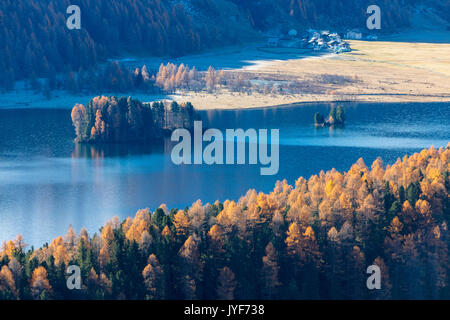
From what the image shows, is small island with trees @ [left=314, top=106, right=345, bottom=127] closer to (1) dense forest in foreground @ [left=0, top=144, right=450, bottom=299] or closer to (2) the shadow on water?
(2) the shadow on water

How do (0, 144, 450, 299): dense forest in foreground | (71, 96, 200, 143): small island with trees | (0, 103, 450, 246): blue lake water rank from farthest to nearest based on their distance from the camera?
(71, 96, 200, 143): small island with trees < (0, 103, 450, 246): blue lake water < (0, 144, 450, 299): dense forest in foreground

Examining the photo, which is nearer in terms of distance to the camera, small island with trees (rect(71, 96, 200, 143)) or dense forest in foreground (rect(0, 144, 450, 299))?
dense forest in foreground (rect(0, 144, 450, 299))

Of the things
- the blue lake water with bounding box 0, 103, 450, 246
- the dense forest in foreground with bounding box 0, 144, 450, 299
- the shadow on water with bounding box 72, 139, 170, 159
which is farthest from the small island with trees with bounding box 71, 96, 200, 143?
the dense forest in foreground with bounding box 0, 144, 450, 299

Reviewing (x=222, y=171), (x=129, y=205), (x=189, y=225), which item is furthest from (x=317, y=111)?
(x=189, y=225)

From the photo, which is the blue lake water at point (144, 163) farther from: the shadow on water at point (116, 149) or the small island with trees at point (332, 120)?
the small island with trees at point (332, 120)

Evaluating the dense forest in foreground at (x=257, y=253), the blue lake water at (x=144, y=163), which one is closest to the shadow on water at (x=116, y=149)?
the blue lake water at (x=144, y=163)
